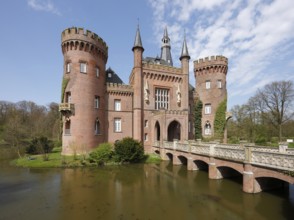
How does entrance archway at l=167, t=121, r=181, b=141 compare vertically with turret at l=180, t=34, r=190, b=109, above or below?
below

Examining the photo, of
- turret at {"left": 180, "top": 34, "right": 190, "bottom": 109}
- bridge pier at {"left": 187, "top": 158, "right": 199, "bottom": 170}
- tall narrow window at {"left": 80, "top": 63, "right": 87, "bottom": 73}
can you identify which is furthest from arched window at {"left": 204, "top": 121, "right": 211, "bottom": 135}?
tall narrow window at {"left": 80, "top": 63, "right": 87, "bottom": 73}

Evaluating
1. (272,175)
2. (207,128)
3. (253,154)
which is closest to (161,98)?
(207,128)

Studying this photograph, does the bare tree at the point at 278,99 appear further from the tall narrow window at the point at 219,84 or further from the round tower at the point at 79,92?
the round tower at the point at 79,92

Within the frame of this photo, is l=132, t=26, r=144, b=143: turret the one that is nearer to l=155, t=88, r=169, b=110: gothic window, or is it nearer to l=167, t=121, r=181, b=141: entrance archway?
l=155, t=88, r=169, b=110: gothic window

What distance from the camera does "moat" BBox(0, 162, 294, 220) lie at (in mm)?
8969

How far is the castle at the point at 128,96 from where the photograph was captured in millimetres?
23641

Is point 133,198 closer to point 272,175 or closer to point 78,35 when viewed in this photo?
point 272,175

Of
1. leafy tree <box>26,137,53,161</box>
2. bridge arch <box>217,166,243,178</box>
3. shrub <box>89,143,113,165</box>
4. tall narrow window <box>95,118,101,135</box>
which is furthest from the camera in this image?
leafy tree <box>26,137,53,161</box>

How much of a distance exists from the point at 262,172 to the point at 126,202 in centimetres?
784

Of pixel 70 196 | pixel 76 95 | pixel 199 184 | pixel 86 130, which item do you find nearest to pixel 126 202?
pixel 70 196

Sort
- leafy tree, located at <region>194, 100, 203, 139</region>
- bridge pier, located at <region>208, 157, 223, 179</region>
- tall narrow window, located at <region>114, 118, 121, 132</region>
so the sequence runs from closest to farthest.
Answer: bridge pier, located at <region>208, 157, 223, 179</region> < tall narrow window, located at <region>114, 118, 121, 132</region> < leafy tree, located at <region>194, 100, 203, 139</region>

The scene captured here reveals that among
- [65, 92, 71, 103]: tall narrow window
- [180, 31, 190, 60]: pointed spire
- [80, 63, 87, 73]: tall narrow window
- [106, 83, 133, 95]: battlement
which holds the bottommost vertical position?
[65, 92, 71, 103]: tall narrow window

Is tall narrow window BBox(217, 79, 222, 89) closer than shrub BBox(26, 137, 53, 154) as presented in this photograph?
No

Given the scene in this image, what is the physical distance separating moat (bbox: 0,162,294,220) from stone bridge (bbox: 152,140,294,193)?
2.13 feet
